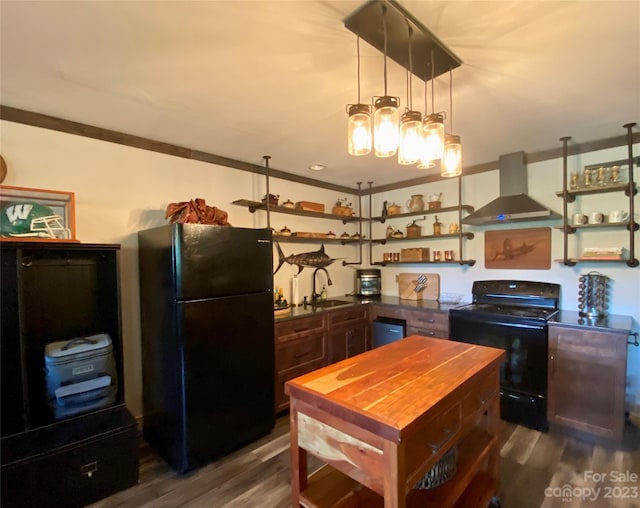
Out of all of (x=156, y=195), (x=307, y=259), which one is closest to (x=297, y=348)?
(x=307, y=259)

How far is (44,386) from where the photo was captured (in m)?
2.09

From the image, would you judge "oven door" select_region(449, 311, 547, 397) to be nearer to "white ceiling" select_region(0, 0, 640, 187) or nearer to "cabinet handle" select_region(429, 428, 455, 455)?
"white ceiling" select_region(0, 0, 640, 187)

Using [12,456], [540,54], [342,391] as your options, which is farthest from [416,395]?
[12,456]

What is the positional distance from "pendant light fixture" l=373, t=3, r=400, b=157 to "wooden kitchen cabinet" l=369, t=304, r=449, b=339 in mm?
2154

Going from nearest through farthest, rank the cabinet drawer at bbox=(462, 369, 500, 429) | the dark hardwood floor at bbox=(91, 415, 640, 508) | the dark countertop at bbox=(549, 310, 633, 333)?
the cabinet drawer at bbox=(462, 369, 500, 429)
the dark hardwood floor at bbox=(91, 415, 640, 508)
the dark countertop at bbox=(549, 310, 633, 333)

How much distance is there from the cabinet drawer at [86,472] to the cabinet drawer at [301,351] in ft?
3.81


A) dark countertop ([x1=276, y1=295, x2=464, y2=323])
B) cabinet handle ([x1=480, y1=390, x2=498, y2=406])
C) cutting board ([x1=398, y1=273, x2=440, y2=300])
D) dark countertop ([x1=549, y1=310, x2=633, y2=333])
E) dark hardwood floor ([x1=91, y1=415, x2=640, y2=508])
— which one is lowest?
dark hardwood floor ([x1=91, y1=415, x2=640, y2=508])

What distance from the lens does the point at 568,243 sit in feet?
9.52

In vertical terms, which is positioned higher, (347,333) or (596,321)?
(596,321)

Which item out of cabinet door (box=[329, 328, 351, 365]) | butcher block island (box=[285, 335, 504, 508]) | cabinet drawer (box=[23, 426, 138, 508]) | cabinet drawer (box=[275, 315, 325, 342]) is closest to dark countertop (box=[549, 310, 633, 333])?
butcher block island (box=[285, 335, 504, 508])

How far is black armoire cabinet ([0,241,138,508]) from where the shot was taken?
1732 millimetres

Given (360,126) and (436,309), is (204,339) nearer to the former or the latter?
(360,126)

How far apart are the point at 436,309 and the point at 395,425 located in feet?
7.51

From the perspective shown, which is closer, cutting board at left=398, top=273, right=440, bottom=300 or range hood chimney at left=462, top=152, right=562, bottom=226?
range hood chimney at left=462, top=152, right=562, bottom=226
